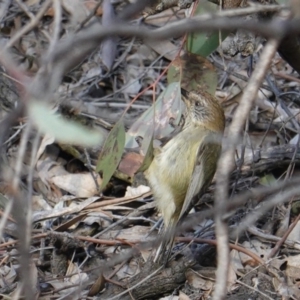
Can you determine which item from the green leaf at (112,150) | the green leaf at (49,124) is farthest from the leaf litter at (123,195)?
the green leaf at (49,124)

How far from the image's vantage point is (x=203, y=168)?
4.73 m

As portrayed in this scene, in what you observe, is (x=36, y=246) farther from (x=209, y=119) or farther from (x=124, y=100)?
(x=124, y=100)

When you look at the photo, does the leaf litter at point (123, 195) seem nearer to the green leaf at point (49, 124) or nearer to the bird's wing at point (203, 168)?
the bird's wing at point (203, 168)

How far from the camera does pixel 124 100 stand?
6312 mm

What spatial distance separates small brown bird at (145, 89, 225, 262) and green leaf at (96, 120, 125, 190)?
0.47m

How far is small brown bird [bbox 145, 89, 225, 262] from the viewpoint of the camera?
472cm

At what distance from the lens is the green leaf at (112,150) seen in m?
4.35

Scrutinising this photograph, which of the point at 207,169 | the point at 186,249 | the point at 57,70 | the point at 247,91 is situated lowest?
the point at 186,249

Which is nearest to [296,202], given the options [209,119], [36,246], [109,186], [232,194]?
[232,194]

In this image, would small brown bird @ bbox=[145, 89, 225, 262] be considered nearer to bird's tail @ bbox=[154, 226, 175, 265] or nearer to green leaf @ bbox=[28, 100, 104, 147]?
bird's tail @ bbox=[154, 226, 175, 265]

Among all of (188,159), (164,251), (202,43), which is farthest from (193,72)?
(164,251)

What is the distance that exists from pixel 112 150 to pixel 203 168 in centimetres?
63

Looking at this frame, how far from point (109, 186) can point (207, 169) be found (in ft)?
3.10

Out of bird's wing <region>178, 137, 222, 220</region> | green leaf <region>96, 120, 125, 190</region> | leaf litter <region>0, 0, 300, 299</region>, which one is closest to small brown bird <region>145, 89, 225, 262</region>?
bird's wing <region>178, 137, 222, 220</region>
